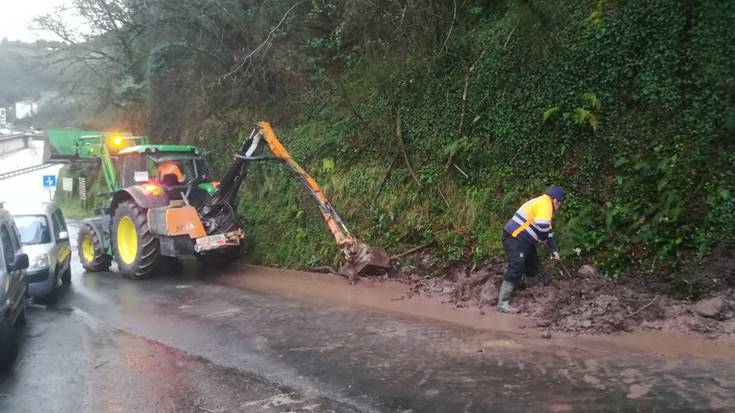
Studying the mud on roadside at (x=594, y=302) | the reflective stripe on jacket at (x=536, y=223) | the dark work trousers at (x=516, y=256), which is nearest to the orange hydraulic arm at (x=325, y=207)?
the mud on roadside at (x=594, y=302)

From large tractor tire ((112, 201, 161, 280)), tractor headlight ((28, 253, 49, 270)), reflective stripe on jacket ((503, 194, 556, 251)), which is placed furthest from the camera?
large tractor tire ((112, 201, 161, 280))

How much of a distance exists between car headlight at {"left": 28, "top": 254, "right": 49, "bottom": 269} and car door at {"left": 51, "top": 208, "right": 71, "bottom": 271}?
0.47 m

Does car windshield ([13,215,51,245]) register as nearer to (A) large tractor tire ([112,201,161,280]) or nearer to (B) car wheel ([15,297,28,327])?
(A) large tractor tire ([112,201,161,280])

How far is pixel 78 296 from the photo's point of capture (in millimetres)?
10289

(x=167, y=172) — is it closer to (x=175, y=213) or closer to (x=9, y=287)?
(x=175, y=213)

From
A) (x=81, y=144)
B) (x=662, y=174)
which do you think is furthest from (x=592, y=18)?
(x=81, y=144)

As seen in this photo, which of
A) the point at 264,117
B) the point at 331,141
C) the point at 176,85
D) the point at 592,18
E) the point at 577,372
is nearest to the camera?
the point at 577,372

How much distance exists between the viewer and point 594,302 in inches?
283

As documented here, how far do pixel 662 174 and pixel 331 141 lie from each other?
702 centimetres

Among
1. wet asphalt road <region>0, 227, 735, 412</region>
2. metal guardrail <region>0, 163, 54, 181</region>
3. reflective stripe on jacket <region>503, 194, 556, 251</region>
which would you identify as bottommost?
wet asphalt road <region>0, 227, 735, 412</region>

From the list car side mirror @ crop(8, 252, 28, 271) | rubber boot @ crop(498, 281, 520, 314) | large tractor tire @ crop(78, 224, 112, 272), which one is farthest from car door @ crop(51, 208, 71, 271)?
rubber boot @ crop(498, 281, 520, 314)

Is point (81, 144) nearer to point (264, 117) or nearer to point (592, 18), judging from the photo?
point (264, 117)

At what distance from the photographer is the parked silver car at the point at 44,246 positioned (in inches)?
367

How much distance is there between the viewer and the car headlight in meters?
9.24
